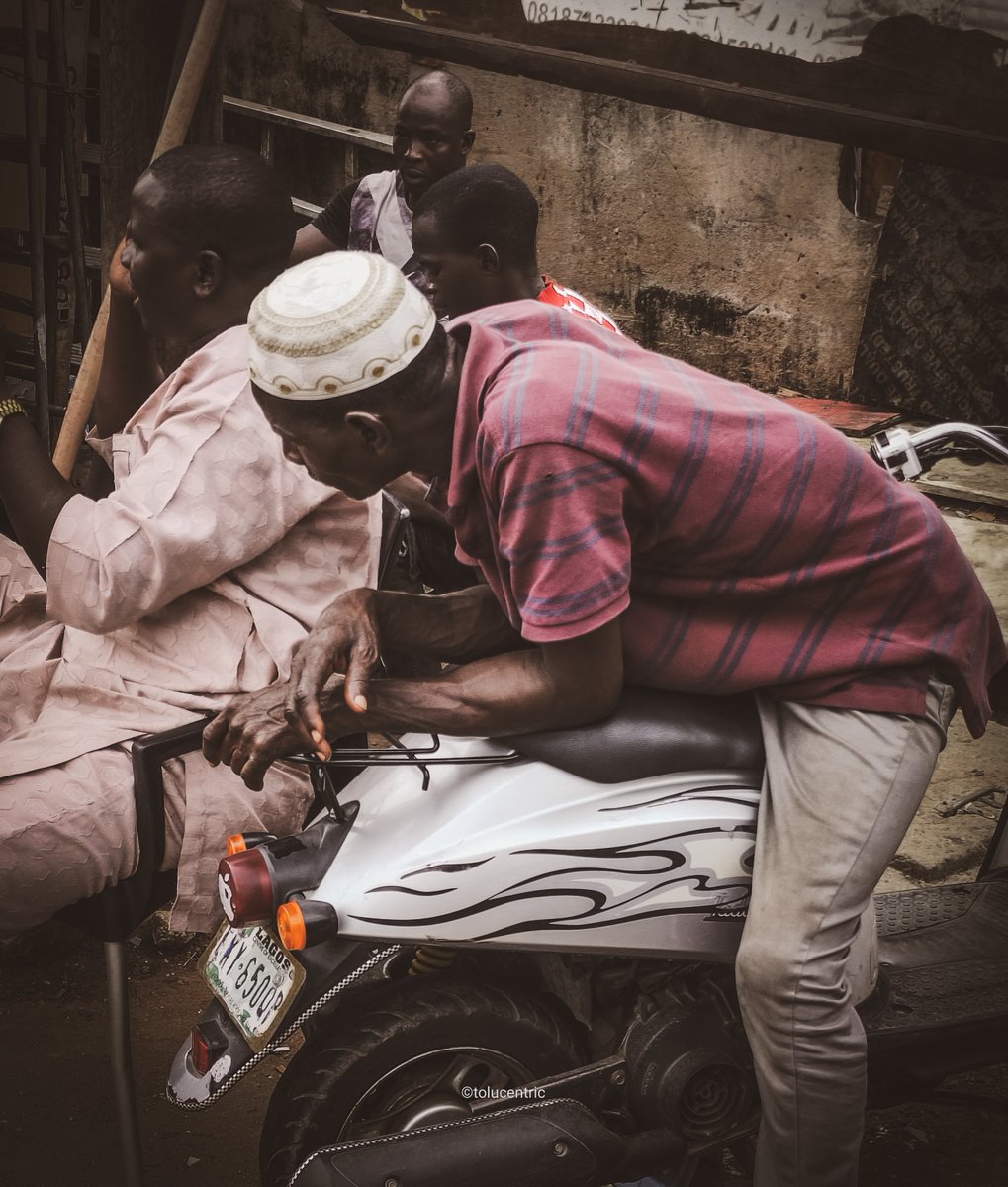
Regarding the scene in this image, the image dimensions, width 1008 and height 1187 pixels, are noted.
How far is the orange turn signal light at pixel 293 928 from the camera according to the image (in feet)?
6.16

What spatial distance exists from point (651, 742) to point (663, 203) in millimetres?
5109

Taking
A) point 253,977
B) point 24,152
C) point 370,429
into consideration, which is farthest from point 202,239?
point 24,152

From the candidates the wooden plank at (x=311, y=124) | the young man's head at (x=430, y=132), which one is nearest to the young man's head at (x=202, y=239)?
the young man's head at (x=430, y=132)

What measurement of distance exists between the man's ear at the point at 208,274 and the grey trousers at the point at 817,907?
4.72ft

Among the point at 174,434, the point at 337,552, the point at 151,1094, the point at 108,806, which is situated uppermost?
the point at 174,434

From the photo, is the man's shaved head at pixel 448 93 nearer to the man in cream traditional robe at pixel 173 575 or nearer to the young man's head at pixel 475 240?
the young man's head at pixel 475 240

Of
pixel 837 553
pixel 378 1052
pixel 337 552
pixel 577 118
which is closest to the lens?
pixel 837 553

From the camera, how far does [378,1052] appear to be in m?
2.05

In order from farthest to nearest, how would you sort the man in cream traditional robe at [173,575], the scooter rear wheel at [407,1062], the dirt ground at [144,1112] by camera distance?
the dirt ground at [144,1112] < the man in cream traditional robe at [173,575] < the scooter rear wheel at [407,1062]

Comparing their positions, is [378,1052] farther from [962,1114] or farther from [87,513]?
[962,1114]

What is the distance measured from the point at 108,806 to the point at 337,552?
0.66 meters

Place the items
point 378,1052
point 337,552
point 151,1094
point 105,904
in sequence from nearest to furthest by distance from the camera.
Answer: point 378,1052
point 105,904
point 337,552
point 151,1094

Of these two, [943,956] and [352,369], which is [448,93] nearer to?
[352,369]

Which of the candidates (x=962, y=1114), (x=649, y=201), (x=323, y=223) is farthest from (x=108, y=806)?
(x=649, y=201)
